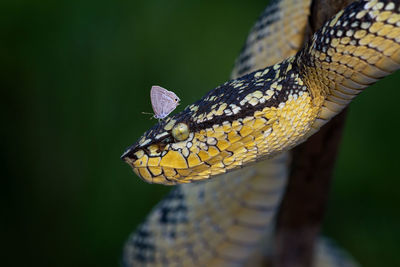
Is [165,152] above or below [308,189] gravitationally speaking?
above

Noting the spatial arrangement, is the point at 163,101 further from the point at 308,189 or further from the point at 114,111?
the point at 114,111

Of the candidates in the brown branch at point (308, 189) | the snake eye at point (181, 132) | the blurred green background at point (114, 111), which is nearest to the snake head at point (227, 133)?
the snake eye at point (181, 132)

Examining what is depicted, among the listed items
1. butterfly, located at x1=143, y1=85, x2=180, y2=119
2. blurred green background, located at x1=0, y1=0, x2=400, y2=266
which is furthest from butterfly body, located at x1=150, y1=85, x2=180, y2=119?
blurred green background, located at x1=0, y1=0, x2=400, y2=266

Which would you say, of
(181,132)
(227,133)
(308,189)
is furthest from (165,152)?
(308,189)

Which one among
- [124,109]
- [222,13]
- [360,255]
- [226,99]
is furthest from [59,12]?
[360,255]

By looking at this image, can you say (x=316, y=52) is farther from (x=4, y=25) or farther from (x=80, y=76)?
(x=4, y=25)
